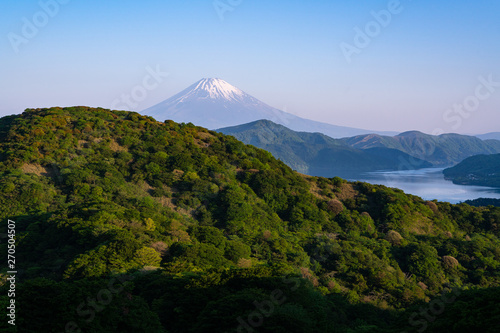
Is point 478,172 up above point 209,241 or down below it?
below

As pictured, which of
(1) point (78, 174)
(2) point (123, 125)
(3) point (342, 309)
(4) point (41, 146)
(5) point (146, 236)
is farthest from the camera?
(2) point (123, 125)

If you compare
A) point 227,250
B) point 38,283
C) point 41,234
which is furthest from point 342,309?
point 41,234

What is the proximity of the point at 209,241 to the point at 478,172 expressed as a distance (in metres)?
171

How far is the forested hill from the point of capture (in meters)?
11.9

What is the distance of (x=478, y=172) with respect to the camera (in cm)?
15925

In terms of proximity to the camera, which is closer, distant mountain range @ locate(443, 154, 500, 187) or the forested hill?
the forested hill

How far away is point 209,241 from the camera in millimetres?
22797

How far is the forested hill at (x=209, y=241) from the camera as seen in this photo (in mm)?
11891

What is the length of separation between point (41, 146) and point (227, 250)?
24.5 meters

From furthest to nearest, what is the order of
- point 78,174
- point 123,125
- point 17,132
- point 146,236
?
point 123,125 → point 17,132 → point 78,174 → point 146,236

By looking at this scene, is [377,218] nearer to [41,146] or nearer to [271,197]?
[271,197]

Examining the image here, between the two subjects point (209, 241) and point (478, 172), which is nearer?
point (209, 241)

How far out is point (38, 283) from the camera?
1218 centimetres

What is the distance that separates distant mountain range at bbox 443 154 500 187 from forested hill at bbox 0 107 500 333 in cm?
12025
